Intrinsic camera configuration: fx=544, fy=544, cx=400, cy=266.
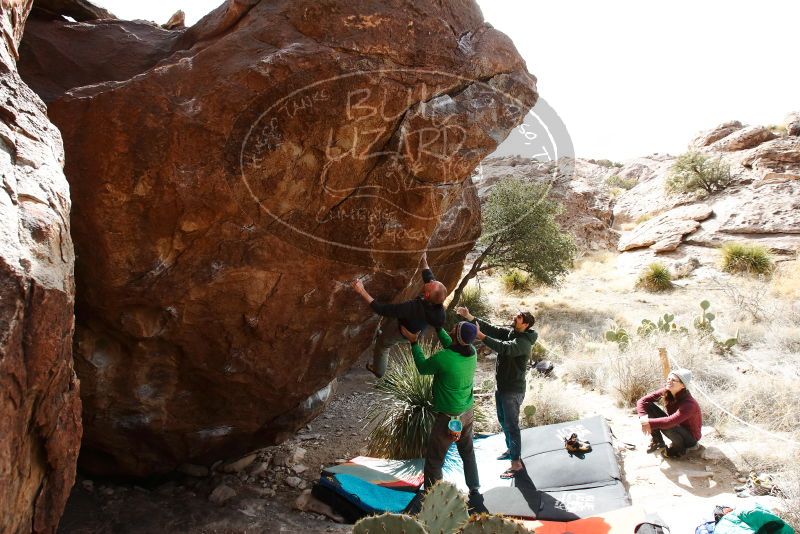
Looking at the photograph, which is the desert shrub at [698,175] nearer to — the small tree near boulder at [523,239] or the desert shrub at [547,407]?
the small tree near boulder at [523,239]

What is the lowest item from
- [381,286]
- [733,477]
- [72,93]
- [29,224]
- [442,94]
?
[733,477]

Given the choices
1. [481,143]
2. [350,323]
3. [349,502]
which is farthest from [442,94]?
[349,502]

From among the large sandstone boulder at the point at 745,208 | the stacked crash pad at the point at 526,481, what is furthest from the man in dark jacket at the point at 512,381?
the large sandstone boulder at the point at 745,208

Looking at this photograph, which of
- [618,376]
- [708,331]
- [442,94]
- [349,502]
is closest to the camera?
[442,94]

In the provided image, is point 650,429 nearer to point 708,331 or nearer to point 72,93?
point 708,331

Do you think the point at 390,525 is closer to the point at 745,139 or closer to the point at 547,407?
the point at 547,407

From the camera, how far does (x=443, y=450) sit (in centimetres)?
527

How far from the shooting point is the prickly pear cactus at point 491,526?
3.48 metres

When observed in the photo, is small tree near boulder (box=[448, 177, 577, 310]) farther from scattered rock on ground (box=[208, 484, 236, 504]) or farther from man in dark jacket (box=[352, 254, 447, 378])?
scattered rock on ground (box=[208, 484, 236, 504])

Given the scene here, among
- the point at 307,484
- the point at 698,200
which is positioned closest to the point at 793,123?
the point at 698,200

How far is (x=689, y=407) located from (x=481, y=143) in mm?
3759

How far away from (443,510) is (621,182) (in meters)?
28.7

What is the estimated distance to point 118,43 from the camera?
17.1 feet

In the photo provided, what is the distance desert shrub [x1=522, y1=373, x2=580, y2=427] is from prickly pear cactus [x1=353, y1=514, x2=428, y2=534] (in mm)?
4582
